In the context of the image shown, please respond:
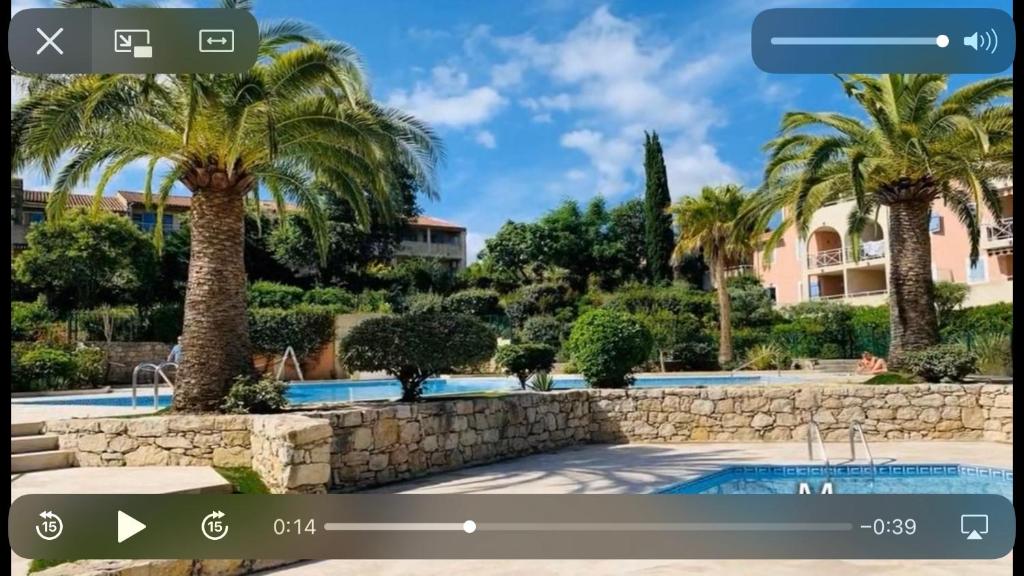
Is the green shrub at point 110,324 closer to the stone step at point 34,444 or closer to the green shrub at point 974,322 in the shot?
the stone step at point 34,444

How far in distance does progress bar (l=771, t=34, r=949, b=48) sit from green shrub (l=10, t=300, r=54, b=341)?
1987cm

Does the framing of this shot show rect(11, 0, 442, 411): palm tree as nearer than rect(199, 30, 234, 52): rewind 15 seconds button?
No

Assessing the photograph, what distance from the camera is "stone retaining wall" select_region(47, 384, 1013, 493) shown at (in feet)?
23.6

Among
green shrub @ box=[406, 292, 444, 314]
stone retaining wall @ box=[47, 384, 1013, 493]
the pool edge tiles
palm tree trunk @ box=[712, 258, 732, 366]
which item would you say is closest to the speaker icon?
stone retaining wall @ box=[47, 384, 1013, 493]

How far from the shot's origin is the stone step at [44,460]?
6711 millimetres

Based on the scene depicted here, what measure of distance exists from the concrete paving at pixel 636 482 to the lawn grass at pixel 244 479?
1360 millimetres

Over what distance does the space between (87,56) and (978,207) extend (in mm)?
10501

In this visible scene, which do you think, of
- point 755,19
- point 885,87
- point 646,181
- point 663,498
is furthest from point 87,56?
point 646,181

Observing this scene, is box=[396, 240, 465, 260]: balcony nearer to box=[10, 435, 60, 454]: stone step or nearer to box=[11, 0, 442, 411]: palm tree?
box=[11, 0, 442, 411]: palm tree

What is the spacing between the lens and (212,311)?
823 cm

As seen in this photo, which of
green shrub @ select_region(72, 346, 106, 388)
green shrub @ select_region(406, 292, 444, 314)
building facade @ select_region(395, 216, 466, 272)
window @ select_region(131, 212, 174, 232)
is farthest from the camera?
building facade @ select_region(395, 216, 466, 272)

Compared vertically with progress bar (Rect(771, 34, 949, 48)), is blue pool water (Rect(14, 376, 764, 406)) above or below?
below

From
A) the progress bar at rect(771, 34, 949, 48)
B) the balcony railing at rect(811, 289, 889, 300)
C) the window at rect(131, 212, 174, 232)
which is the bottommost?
the progress bar at rect(771, 34, 949, 48)

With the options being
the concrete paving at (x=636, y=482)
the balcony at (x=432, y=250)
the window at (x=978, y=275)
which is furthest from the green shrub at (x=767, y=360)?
the balcony at (x=432, y=250)
